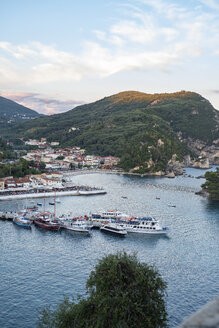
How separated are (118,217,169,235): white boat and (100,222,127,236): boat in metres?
0.61

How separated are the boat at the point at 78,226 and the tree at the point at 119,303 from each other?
1366cm

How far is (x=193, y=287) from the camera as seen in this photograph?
52.3ft

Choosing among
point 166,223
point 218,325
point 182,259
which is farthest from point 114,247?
point 218,325

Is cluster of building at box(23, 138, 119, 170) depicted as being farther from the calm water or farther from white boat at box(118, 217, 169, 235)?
white boat at box(118, 217, 169, 235)

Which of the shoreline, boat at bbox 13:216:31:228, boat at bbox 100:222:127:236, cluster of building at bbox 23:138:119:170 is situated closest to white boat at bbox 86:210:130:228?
boat at bbox 100:222:127:236

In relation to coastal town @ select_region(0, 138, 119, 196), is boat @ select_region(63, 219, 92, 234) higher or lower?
lower

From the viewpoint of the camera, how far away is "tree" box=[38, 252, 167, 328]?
9648mm

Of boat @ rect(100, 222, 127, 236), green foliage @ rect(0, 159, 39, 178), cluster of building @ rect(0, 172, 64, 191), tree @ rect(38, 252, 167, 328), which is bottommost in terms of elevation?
boat @ rect(100, 222, 127, 236)

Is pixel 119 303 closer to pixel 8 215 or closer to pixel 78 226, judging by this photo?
pixel 78 226

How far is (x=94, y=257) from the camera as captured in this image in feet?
63.8

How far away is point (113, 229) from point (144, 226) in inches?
99.0

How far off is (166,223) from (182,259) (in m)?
8.49

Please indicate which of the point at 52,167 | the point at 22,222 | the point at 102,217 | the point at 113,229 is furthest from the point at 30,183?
the point at 52,167

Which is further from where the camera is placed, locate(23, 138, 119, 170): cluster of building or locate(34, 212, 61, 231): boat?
locate(23, 138, 119, 170): cluster of building
